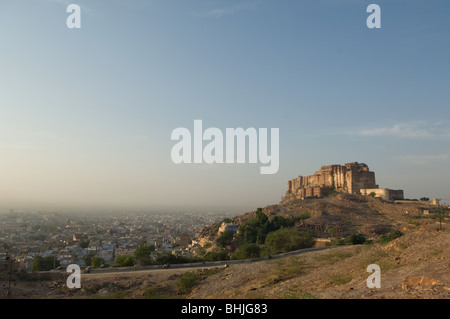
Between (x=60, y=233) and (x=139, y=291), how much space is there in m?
50.5

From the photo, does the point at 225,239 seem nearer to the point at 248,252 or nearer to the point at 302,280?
the point at 248,252

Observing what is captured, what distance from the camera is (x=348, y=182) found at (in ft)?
186

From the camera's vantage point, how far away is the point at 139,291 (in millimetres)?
12812

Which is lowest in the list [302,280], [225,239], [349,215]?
[225,239]

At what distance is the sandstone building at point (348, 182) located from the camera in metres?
53.0

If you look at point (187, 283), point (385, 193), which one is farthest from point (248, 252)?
point (385, 193)

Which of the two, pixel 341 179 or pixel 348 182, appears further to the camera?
pixel 341 179

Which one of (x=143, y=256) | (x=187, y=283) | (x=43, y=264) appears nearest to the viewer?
(x=187, y=283)

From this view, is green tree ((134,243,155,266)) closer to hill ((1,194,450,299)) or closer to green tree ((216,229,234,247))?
hill ((1,194,450,299))

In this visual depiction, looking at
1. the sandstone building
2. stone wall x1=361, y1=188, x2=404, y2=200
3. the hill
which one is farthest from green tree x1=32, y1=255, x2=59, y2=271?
stone wall x1=361, y1=188, x2=404, y2=200

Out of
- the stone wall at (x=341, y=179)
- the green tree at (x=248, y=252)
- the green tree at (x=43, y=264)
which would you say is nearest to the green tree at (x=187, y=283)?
the green tree at (x=248, y=252)

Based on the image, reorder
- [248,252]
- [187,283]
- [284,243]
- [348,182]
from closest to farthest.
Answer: [187,283] → [248,252] → [284,243] → [348,182]

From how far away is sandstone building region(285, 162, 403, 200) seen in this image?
53.0 metres
